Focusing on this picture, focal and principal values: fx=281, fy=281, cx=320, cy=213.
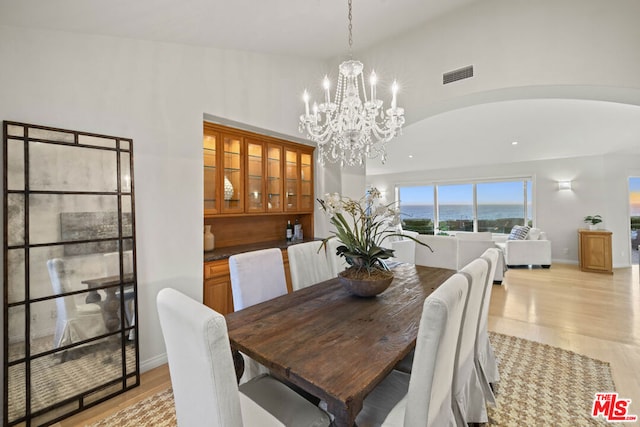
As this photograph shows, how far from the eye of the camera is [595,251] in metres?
5.59

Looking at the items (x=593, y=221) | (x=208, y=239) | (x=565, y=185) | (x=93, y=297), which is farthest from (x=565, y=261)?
(x=93, y=297)

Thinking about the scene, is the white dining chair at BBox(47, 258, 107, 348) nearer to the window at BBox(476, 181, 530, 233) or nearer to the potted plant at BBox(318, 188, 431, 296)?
the potted plant at BBox(318, 188, 431, 296)

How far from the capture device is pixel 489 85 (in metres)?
2.69

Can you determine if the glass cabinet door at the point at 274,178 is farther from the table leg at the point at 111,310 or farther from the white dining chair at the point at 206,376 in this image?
the white dining chair at the point at 206,376

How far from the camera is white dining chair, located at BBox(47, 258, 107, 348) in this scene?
180 cm

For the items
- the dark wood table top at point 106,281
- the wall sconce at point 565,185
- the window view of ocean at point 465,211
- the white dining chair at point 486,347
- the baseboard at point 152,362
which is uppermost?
the wall sconce at point 565,185

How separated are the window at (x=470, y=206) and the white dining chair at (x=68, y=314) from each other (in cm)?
734

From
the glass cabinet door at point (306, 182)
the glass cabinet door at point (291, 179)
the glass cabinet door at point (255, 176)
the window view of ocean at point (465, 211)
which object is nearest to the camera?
the glass cabinet door at point (255, 176)

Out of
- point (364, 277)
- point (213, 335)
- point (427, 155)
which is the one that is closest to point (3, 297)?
point (213, 335)

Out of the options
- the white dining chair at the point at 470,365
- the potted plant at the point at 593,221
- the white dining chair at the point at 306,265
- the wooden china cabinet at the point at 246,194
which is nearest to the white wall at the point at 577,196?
the potted plant at the point at 593,221

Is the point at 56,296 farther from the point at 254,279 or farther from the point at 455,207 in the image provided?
the point at 455,207

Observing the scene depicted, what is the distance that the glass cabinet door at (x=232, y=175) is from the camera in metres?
2.98

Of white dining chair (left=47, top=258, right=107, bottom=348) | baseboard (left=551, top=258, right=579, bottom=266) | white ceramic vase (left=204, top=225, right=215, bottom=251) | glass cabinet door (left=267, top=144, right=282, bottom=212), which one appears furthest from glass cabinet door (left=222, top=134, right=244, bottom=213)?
baseboard (left=551, top=258, right=579, bottom=266)

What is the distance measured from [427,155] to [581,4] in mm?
4920
